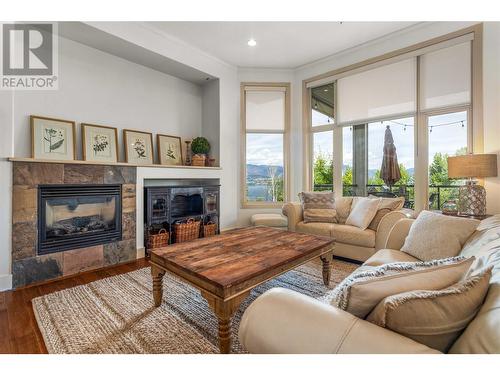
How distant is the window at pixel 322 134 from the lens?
4430 mm

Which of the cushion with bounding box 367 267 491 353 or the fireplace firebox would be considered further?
the fireplace firebox

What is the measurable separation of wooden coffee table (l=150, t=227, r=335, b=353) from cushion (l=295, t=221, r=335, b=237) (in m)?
0.90

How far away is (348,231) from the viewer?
309 centimetres

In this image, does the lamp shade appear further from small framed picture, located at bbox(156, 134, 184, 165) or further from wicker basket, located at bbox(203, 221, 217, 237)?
small framed picture, located at bbox(156, 134, 184, 165)

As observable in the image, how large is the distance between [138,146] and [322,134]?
3147 mm

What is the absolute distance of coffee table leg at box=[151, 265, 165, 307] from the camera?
6.23 feet

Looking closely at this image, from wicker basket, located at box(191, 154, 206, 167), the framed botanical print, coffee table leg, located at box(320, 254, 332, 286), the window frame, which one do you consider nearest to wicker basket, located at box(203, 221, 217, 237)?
wicker basket, located at box(191, 154, 206, 167)

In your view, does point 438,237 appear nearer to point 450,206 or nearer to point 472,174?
point 472,174

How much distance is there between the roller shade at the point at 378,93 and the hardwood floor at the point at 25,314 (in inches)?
158

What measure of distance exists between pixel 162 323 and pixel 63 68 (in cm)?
331
